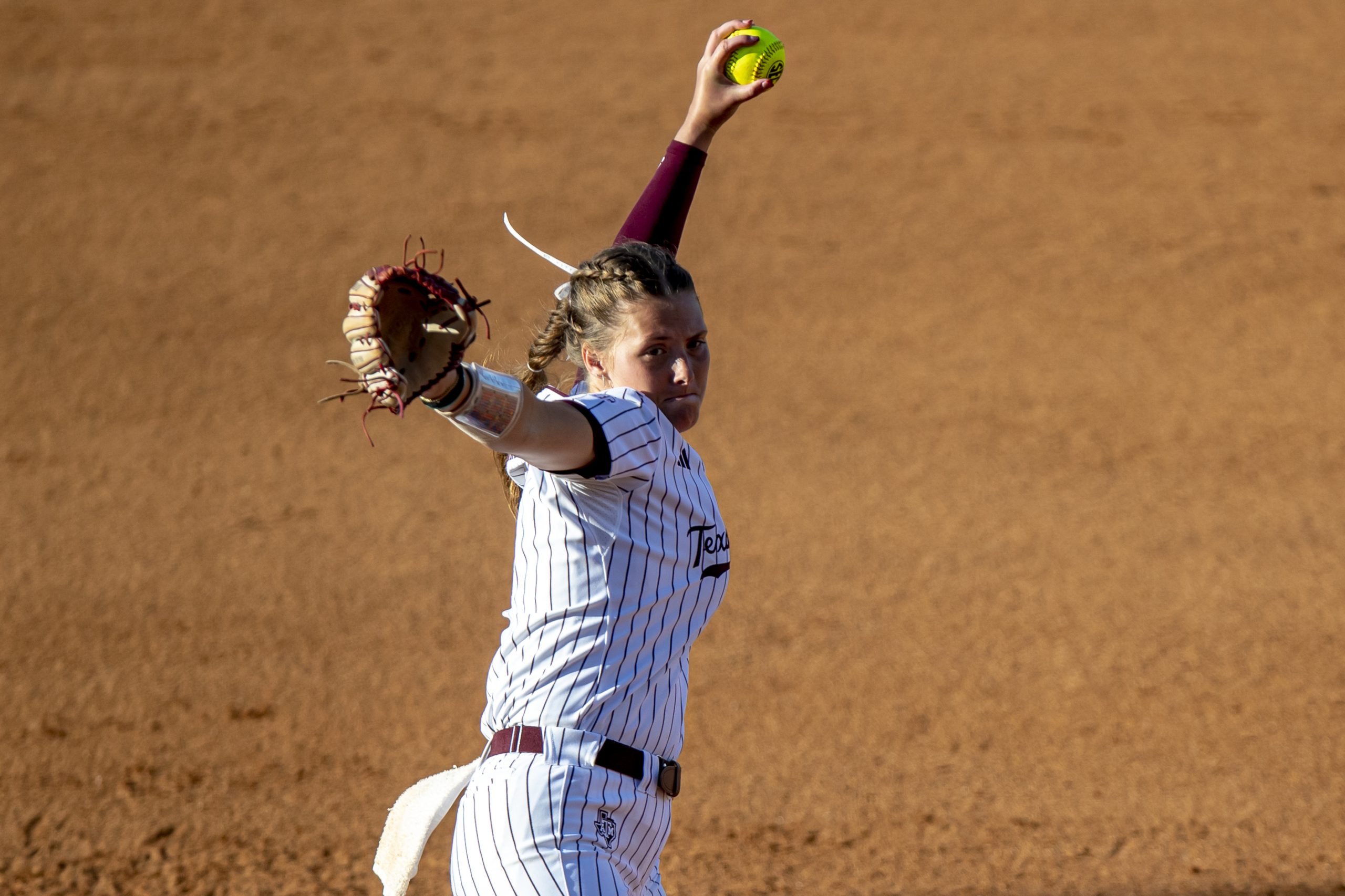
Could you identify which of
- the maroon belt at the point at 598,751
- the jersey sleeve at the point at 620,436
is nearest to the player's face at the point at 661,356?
the jersey sleeve at the point at 620,436

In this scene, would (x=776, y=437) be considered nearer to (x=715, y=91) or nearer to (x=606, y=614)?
(x=715, y=91)

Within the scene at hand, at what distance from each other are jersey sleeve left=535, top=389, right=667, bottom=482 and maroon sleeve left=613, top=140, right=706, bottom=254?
81cm

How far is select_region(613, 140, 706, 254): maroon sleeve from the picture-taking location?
2.84 m

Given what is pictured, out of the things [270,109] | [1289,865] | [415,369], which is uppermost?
[270,109]

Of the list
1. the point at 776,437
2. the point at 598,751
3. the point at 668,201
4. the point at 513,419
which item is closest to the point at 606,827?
the point at 598,751

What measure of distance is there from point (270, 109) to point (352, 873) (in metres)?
8.08

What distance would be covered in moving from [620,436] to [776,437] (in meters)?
5.62

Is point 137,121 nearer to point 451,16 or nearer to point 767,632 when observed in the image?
point 451,16

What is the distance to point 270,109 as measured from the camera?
35.0 ft

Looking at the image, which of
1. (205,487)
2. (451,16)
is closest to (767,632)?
(205,487)

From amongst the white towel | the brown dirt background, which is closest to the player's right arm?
the white towel

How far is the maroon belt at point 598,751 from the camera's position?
214 cm

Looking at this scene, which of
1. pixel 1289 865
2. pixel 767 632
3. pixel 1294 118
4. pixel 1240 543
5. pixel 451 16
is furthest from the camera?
pixel 451 16

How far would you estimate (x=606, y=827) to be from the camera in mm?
2127
